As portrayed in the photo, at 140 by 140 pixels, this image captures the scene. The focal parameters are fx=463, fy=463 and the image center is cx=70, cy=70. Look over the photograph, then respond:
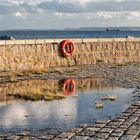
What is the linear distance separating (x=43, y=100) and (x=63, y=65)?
1185cm

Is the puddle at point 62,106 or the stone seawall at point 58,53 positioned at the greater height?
the stone seawall at point 58,53

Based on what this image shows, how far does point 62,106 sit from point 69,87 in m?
4.49

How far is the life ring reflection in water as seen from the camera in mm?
17261

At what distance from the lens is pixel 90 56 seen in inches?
1133

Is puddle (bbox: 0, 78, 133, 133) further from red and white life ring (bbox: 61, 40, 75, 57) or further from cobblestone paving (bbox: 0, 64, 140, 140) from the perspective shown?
red and white life ring (bbox: 61, 40, 75, 57)

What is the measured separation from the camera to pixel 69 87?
1870cm

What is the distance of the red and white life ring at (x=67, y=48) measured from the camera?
26.9m

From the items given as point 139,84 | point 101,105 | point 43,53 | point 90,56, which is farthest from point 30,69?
point 101,105

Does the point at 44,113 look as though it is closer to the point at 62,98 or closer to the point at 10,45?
the point at 62,98

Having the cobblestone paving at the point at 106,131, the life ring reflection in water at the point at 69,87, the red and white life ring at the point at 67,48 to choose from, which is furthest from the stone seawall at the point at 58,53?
the cobblestone paving at the point at 106,131

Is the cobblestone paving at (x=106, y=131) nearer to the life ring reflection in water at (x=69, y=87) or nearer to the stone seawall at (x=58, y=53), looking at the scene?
the life ring reflection in water at (x=69, y=87)

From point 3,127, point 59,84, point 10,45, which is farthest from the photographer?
point 10,45

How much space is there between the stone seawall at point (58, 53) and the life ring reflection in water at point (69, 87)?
4958 millimetres

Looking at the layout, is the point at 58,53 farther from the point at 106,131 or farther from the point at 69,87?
the point at 106,131
